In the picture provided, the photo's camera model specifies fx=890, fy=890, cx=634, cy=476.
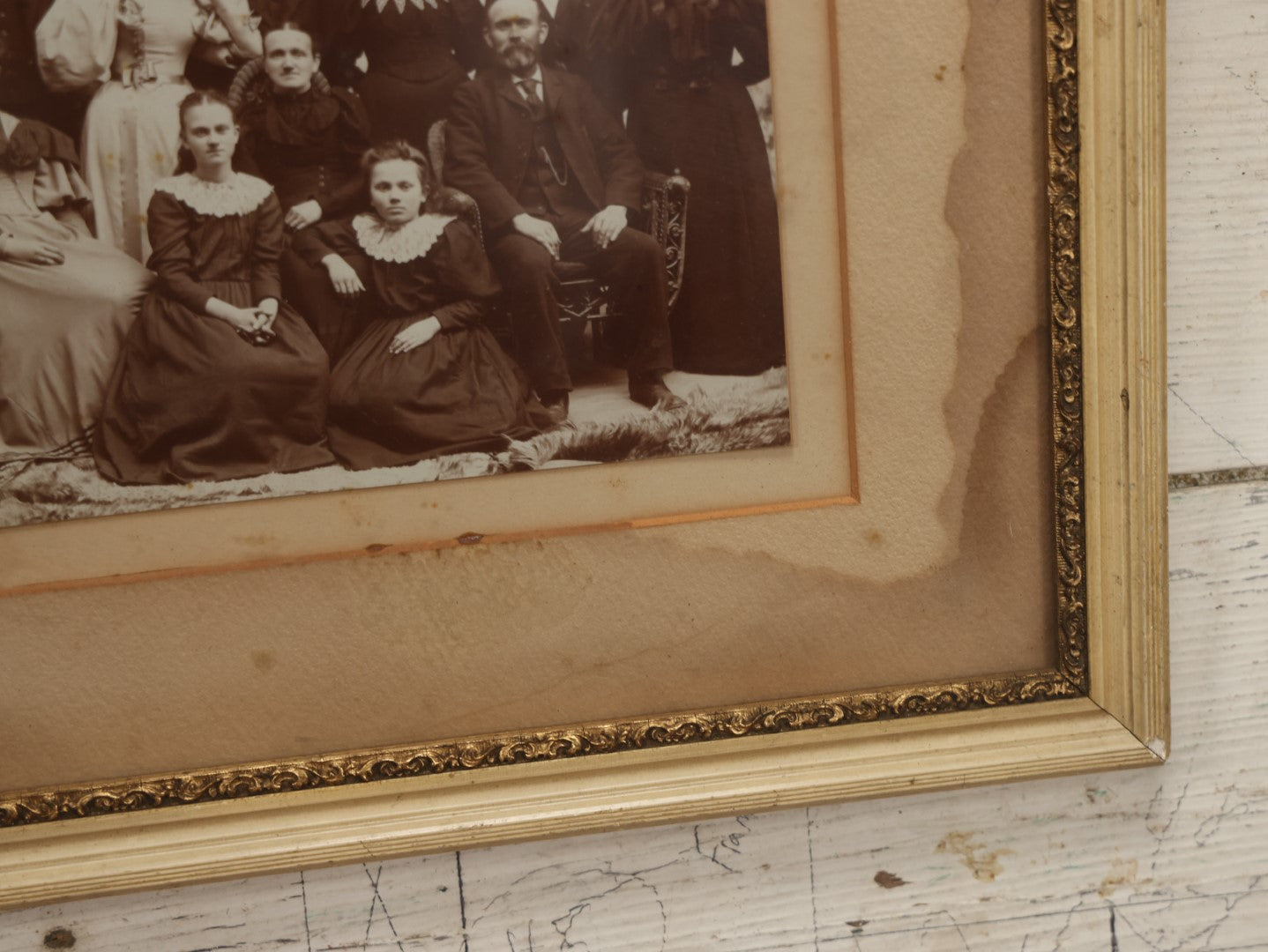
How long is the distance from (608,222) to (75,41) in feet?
1.21

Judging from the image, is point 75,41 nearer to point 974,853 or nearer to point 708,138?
point 708,138

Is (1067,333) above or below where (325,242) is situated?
below

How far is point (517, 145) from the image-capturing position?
62cm

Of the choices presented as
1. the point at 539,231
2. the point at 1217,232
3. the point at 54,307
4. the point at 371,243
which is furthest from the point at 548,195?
the point at 1217,232

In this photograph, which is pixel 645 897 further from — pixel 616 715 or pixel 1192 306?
pixel 1192 306

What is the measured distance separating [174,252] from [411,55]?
8.3 inches

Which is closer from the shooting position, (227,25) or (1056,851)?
(227,25)

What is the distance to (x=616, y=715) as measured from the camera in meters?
0.66

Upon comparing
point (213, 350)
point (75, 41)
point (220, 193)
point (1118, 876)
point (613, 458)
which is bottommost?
point (1118, 876)

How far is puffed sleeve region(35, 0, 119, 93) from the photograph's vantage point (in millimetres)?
585

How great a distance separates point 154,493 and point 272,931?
0.35 metres

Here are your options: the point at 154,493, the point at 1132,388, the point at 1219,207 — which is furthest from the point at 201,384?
the point at 1219,207

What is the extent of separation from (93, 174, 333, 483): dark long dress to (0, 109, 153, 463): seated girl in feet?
0.05

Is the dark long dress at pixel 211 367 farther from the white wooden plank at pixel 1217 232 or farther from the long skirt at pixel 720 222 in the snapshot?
the white wooden plank at pixel 1217 232
